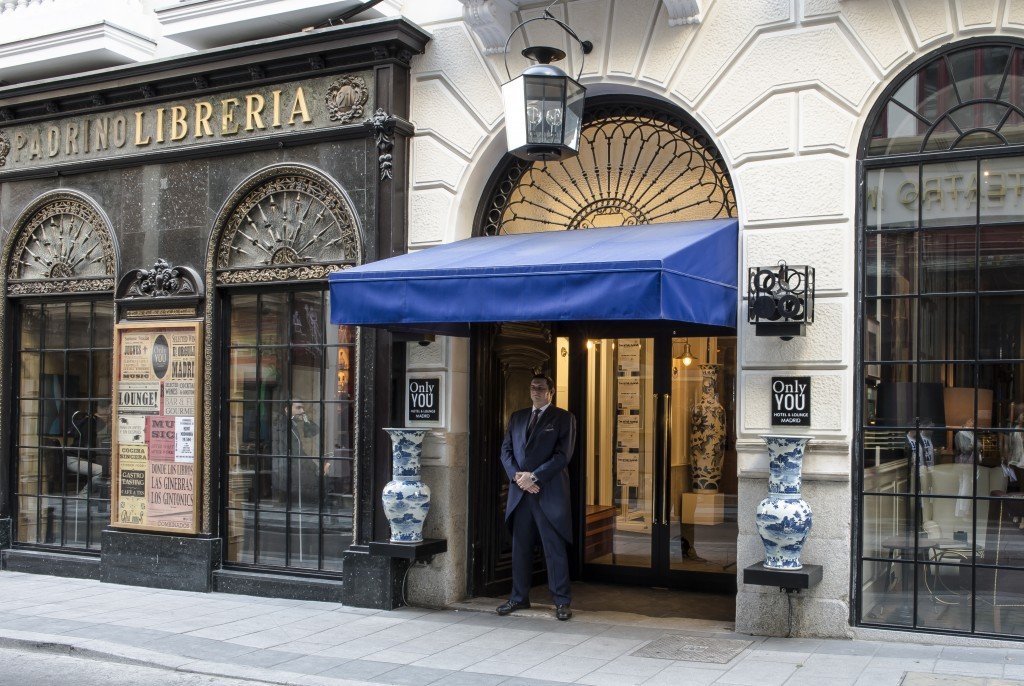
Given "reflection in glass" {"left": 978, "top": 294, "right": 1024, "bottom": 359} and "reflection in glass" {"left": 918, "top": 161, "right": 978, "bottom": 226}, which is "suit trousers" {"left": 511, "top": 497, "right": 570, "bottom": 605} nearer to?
"reflection in glass" {"left": 978, "top": 294, "right": 1024, "bottom": 359}

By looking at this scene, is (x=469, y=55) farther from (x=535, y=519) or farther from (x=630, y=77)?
(x=535, y=519)

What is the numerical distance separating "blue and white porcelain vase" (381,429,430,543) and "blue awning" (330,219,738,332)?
1.35 metres

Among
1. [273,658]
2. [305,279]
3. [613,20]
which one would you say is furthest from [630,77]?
[273,658]

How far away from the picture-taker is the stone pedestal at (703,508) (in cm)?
1037

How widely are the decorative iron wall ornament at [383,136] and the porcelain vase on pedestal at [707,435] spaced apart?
363 cm

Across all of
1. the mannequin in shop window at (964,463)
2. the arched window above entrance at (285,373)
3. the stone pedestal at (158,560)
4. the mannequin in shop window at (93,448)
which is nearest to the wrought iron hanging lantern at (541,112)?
the arched window above entrance at (285,373)

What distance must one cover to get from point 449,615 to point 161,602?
2.85 meters

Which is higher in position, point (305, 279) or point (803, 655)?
point (305, 279)

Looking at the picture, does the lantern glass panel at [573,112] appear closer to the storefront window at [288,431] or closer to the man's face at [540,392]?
the man's face at [540,392]

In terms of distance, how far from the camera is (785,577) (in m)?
7.76

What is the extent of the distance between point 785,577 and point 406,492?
3.32 metres

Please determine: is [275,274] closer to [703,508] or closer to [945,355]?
[703,508]

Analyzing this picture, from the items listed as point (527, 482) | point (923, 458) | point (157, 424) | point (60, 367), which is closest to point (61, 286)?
point (60, 367)

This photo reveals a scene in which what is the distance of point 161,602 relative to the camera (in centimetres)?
1005
